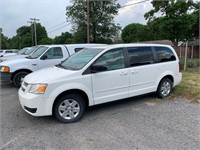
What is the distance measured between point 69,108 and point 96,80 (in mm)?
883

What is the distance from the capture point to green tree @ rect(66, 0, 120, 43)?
107 ft

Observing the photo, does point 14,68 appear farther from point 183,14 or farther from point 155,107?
point 183,14

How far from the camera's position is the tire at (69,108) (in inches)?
161

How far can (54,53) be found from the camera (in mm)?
8195

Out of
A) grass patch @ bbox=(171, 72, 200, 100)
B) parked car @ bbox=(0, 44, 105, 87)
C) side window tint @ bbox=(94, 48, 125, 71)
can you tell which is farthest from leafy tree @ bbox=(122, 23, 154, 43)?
side window tint @ bbox=(94, 48, 125, 71)

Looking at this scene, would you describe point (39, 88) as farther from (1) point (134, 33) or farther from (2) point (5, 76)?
(1) point (134, 33)

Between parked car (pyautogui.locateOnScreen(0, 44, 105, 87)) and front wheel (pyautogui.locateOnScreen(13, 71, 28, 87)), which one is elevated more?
parked car (pyautogui.locateOnScreen(0, 44, 105, 87))

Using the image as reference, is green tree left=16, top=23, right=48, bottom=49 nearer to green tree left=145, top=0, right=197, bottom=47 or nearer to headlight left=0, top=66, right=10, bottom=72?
green tree left=145, top=0, right=197, bottom=47

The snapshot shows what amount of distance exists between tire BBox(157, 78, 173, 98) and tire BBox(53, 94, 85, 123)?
261cm

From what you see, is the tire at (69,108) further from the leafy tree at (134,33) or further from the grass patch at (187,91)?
the leafy tree at (134,33)

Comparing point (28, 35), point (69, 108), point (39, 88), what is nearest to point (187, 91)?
point (69, 108)

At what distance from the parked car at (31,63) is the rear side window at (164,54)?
4.03 meters

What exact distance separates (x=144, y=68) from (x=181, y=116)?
1543mm

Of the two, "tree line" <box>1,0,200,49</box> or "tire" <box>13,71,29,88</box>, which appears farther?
"tree line" <box>1,0,200,49</box>
